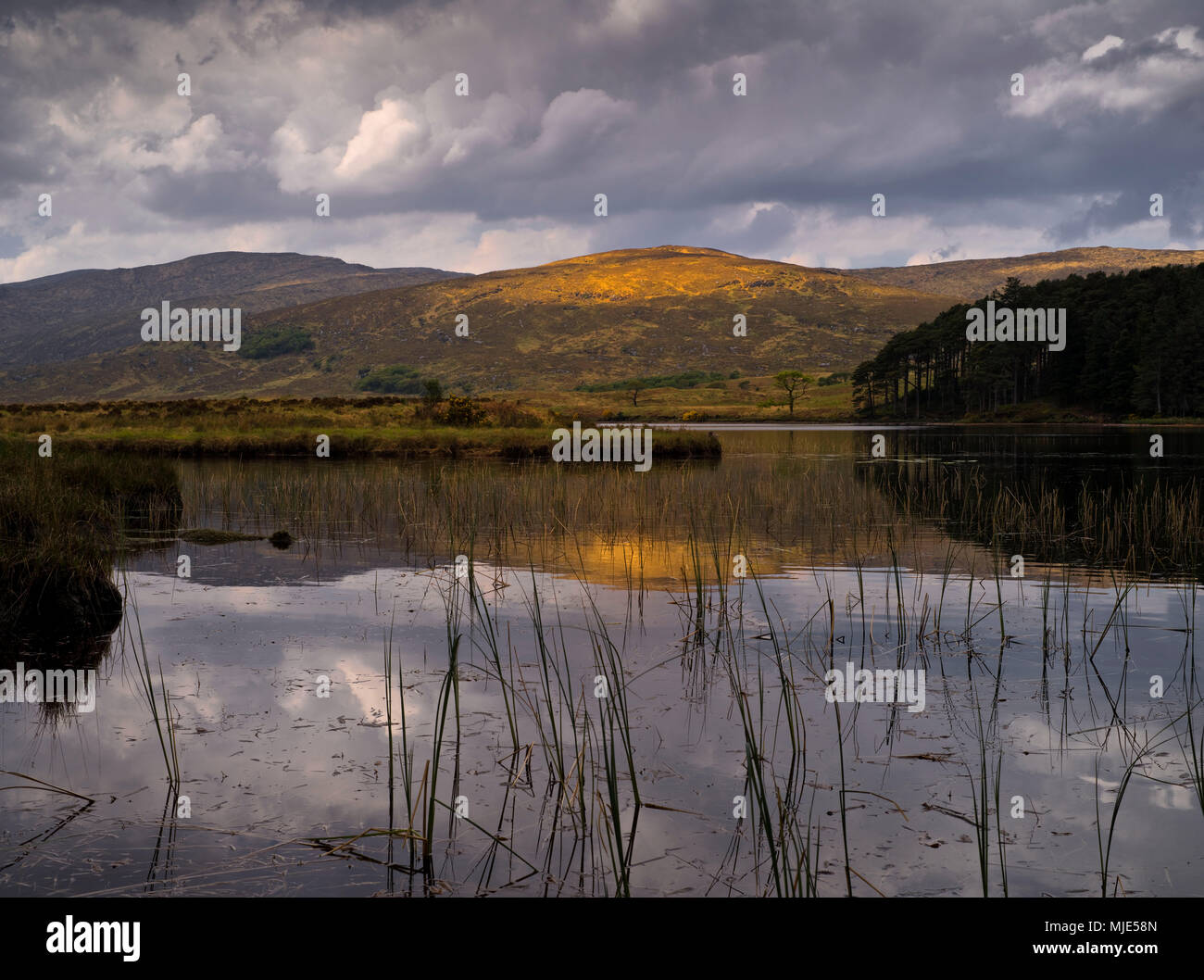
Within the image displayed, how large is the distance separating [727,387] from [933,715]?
558 feet

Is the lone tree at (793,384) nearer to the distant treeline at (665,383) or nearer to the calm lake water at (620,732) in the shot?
the distant treeline at (665,383)

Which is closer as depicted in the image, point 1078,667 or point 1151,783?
point 1151,783

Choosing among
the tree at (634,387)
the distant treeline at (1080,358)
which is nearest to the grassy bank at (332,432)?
the distant treeline at (1080,358)

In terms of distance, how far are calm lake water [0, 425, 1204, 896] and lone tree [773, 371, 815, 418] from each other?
121314 mm

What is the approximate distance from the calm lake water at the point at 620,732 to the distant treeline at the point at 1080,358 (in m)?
87.5

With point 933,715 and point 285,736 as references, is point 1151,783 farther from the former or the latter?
point 285,736

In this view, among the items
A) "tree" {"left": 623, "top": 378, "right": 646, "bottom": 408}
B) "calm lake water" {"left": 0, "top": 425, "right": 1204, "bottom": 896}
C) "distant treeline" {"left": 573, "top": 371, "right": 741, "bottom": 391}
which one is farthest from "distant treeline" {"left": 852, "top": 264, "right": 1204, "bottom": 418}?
"calm lake water" {"left": 0, "top": 425, "right": 1204, "bottom": 896}

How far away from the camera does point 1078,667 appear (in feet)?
33.0

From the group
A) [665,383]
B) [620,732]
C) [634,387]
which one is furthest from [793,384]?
[620,732]

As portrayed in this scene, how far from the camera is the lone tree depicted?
143 metres

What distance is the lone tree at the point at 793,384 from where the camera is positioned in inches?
5644

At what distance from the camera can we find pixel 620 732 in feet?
26.4

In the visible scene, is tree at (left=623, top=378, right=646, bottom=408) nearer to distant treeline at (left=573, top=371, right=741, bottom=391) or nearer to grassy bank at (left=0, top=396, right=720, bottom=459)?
distant treeline at (left=573, top=371, right=741, bottom=391)
